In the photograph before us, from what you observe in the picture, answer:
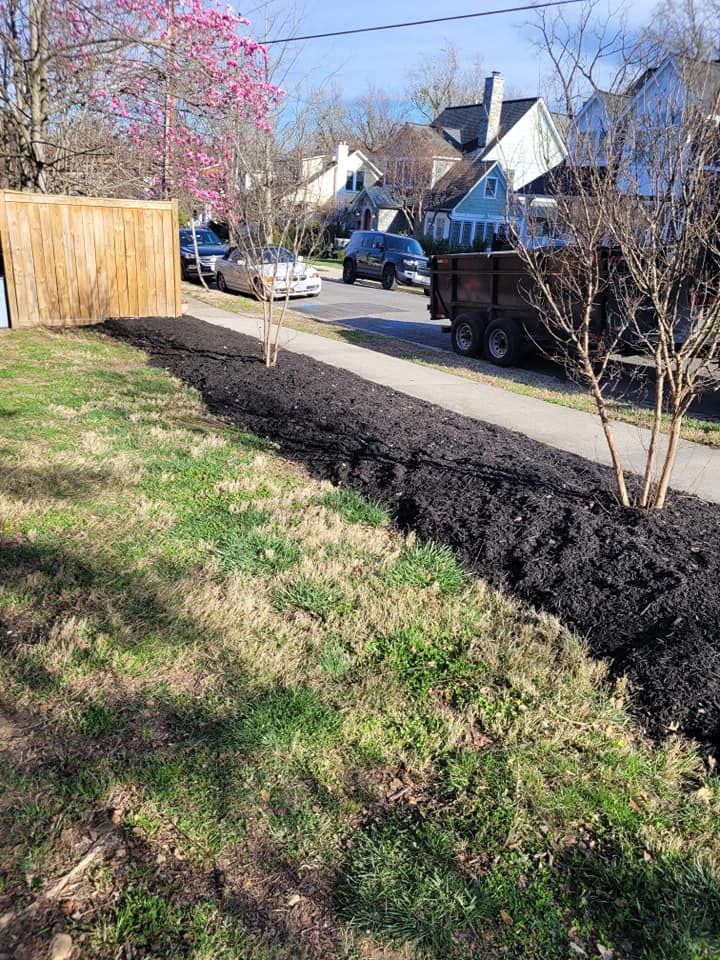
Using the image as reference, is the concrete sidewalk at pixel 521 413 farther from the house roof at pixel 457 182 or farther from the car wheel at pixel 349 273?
the house roof at pixel 457 182

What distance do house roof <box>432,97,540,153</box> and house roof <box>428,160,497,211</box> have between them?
2.11 meters

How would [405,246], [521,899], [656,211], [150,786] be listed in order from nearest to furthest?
[521,899], [150,786], [656,211], [405,246]

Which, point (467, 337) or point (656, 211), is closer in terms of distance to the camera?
point (656, 211)

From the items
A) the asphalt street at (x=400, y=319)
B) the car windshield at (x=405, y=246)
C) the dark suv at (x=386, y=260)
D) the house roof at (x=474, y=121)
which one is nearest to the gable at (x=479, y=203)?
the house roof at (x=474, y=121)

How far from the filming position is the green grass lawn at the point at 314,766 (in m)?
2.10

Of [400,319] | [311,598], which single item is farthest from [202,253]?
[311,598]

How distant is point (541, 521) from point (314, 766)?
233 cm

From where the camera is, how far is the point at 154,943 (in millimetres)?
1999

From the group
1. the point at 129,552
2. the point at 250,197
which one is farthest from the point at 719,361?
the point at 250,197

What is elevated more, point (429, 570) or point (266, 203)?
point (266, 203)

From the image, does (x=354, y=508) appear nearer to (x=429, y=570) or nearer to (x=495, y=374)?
(x=429, y=570)

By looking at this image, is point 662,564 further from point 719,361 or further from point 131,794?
point 131,794

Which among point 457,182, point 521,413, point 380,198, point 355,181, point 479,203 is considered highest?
point 355,181

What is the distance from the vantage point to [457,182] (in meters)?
43.5
